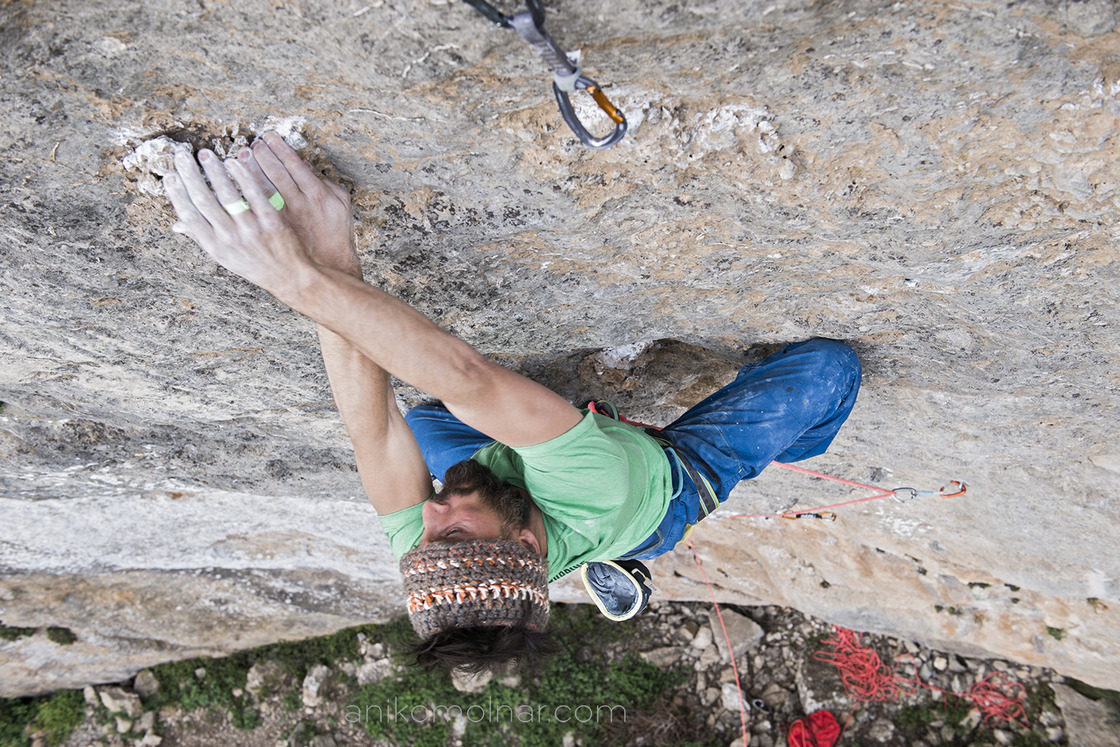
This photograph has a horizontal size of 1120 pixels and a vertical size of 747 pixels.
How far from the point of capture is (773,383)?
2.27 m

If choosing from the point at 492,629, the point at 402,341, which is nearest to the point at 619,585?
the point at 492,629

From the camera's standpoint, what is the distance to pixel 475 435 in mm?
2551

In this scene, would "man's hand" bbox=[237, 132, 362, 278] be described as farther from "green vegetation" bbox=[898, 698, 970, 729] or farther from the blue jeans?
"green vegetation" bbox=[898, 698, 970, 729]

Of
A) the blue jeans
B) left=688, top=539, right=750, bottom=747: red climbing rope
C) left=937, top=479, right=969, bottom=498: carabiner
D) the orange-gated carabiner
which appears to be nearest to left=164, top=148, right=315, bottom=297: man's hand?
the blue jeans

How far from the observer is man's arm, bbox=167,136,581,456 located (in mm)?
1398

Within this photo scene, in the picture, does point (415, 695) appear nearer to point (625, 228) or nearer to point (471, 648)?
point (471, 648)

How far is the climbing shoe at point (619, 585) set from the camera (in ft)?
8.66

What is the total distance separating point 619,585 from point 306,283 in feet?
5.98

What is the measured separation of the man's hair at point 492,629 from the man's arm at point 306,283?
53cm

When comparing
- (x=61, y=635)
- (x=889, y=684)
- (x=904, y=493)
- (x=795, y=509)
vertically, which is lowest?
(x=889, y=684)

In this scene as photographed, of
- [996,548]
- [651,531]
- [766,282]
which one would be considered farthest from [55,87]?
[996,548]

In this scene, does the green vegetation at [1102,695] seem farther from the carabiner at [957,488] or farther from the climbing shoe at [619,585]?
the climbing shoe at [619,585]

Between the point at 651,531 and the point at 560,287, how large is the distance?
0.87m

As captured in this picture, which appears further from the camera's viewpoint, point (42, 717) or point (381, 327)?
point (42, 717)
